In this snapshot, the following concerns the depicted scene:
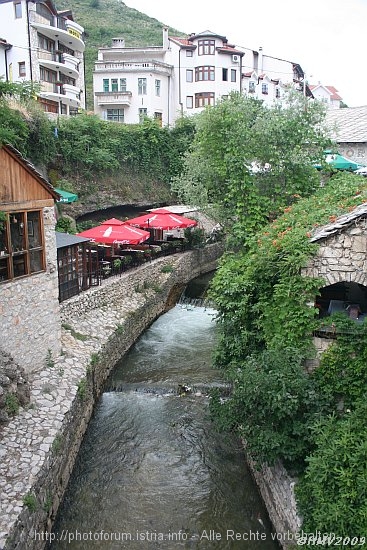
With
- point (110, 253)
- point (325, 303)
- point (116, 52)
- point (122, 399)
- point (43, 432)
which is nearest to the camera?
point (43, 432)

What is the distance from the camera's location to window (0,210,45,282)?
516 inches

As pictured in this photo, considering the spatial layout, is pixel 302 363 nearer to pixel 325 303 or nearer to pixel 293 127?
pixel 325 303

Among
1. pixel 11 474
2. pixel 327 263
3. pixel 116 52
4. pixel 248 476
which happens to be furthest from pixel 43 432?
pixel 116 52

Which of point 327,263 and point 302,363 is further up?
point 327,263

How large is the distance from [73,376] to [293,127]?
42.9 ft

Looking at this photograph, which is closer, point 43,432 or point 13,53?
point 43,432

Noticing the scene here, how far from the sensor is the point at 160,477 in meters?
12.0

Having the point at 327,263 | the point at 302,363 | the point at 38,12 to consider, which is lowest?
the point at 302,363

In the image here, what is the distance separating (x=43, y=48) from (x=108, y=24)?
46.5 meters

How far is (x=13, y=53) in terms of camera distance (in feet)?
127

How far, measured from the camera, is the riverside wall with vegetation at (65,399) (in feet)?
31.1

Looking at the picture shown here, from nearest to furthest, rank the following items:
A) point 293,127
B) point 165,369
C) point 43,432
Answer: point 43,432, point 165,369, point 293,127

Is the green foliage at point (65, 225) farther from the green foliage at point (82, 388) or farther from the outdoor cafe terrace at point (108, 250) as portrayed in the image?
the green foliage at point (82, 388)

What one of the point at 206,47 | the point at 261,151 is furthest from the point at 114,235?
the point at 206,47
